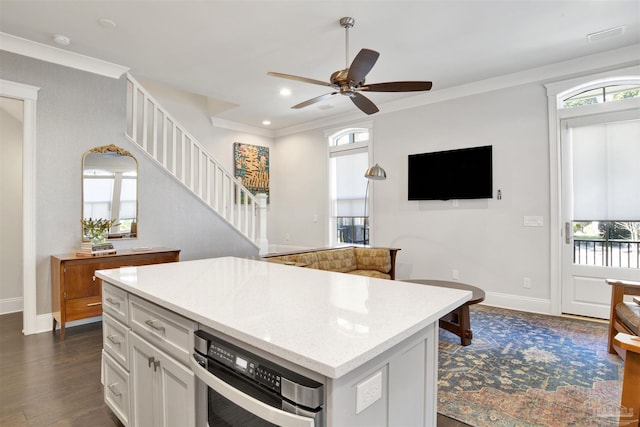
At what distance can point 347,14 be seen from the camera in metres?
2.95

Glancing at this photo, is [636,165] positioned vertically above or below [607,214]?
above

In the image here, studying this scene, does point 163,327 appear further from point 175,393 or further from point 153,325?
point 175,393

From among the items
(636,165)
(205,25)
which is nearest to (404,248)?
(636,165)

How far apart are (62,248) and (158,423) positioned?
10.2ft

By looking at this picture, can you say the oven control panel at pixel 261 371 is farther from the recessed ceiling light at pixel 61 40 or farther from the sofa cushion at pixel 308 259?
the recessed ceiling light at pixel 61 40

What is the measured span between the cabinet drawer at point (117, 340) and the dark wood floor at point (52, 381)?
0.51 m

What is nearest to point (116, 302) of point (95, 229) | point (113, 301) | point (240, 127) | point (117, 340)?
point (113, 301)

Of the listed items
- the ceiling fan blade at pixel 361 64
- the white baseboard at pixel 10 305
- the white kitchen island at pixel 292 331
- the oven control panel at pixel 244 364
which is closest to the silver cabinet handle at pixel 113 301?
the white kitchen island at pixel 292 331

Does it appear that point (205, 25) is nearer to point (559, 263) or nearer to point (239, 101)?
point (239, 101)

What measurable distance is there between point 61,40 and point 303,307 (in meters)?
3.90

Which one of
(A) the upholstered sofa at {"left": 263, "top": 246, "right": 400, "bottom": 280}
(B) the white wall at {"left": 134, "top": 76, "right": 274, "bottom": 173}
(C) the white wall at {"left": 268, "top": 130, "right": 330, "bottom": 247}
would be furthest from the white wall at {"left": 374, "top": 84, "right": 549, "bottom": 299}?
(B) the white wall at {"left": 134, "top": 76, "right": 274, "bottom": 173}

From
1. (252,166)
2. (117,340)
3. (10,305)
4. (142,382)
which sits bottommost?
(10,305)

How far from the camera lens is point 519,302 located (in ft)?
13.9

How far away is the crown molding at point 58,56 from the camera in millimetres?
3342
